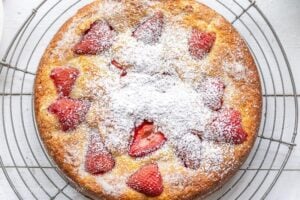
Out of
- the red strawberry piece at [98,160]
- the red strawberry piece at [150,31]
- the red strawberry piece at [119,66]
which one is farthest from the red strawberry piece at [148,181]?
the red strawberry piece at [150,31]

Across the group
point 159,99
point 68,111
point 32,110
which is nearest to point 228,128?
point 159,99

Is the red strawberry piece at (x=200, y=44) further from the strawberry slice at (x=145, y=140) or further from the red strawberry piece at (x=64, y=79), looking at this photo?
the red strawberry piece at (x=64, y=79)

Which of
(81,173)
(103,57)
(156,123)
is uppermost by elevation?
(103,57)

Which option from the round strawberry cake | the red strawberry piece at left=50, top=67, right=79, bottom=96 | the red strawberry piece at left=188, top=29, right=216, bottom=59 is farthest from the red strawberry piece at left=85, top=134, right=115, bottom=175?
the red strawberry piece at left=188, top=29, right=216, bottom=59

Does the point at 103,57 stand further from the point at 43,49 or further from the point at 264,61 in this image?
the point at 264,61

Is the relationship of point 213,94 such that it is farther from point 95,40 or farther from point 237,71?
point 95,40

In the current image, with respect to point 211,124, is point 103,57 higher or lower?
higher

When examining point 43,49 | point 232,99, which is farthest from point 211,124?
point 43,49

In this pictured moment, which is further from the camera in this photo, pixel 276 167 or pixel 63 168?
pixel 276 167
